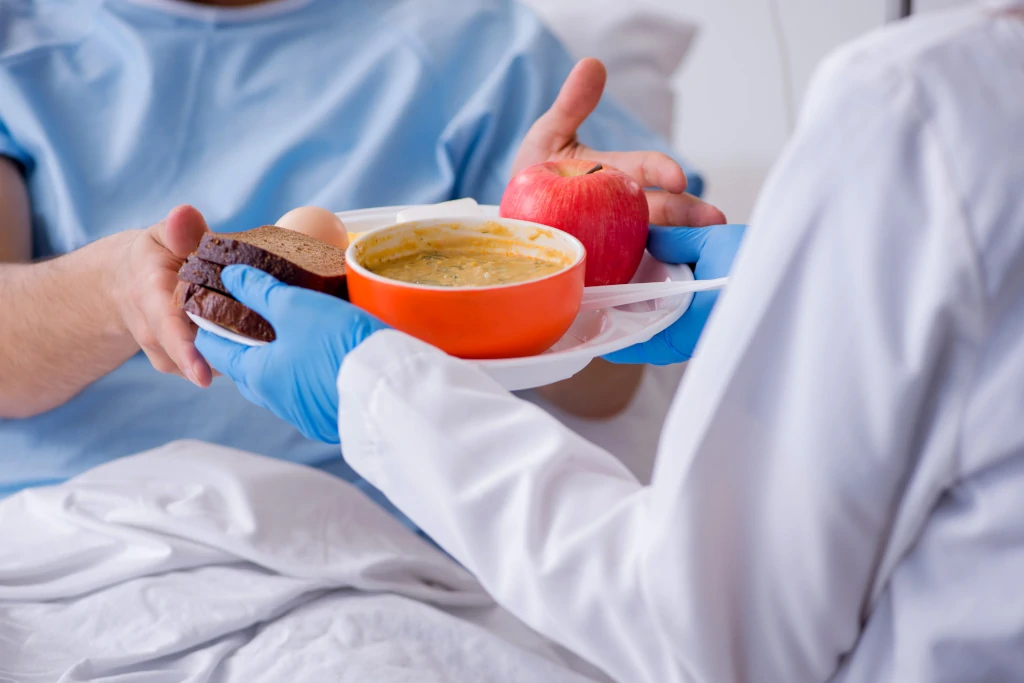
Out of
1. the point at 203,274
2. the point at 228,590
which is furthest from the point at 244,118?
the point at 228,590

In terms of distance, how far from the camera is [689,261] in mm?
850

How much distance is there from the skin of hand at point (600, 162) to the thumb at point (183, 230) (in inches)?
18.3

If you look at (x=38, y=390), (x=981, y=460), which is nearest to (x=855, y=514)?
(x=981, y=460)

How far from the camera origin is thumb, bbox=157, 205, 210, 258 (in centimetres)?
79

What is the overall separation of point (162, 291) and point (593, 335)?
401 millimetres

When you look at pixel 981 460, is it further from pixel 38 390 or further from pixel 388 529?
pixel 38 390

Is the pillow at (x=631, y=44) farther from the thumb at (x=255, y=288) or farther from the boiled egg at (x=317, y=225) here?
the thumb at (x=255, y=288)

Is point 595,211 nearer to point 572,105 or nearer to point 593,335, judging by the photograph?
point 593,335

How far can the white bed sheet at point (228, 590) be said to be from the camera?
0.74 metres

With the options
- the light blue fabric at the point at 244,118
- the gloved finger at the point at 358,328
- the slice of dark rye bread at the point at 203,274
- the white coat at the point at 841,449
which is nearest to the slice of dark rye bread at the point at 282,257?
the slice of dark rye bread at the point at 203,274

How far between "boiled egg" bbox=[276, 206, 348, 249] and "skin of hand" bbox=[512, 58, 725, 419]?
Result: 35 centimetres

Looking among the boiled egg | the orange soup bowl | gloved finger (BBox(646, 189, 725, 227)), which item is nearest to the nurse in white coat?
the orange soup bowl

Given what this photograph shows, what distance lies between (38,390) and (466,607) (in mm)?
571

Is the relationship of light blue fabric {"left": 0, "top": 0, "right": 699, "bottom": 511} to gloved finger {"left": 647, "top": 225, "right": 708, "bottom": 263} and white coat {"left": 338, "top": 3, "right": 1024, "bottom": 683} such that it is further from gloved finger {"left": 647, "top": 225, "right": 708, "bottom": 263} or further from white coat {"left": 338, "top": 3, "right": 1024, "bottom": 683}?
white coat {"left": 338, "top": 3, "right": 1024, "bottom": 683}
